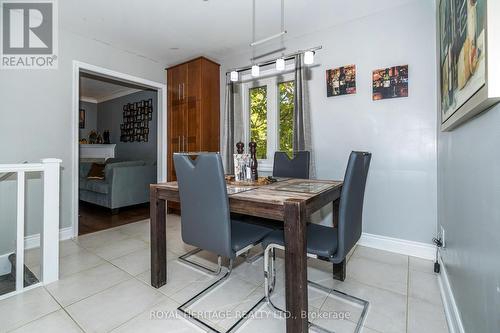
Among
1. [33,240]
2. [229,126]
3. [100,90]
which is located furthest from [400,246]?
[100,90]

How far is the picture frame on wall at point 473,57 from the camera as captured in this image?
0.72 m

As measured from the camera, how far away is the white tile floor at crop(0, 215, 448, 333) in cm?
138

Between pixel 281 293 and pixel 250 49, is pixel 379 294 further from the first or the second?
pixel 250 49

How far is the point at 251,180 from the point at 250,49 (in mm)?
2299

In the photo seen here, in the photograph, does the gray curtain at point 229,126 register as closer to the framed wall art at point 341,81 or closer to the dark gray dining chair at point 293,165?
the dark gray dining chair at point 293,165

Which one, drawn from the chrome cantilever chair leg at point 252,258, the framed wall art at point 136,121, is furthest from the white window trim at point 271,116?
the framed wall art at point 136,121

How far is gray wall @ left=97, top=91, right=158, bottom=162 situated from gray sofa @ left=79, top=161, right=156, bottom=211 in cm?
85

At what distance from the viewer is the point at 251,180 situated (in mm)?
2012

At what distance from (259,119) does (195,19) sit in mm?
1471

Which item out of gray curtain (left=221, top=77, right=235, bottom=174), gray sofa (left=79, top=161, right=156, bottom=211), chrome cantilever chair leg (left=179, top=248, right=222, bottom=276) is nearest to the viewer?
chrome cantilever chair leg (left=179, top=248, right=222, bottom=276)

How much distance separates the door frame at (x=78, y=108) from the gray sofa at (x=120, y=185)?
437 mm

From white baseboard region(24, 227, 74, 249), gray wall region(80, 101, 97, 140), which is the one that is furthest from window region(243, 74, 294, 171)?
gray wall region(80, 101, 97, 140)

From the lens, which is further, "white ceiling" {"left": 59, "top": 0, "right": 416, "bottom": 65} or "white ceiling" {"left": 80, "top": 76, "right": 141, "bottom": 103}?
"white ceiling" {"left": 80, "top": 76, "right": 141, "bottom": 103}

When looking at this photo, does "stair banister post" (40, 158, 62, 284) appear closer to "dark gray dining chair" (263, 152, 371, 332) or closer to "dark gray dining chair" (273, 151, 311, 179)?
"dark gray dining chair" (263, 152, 371, 332)
